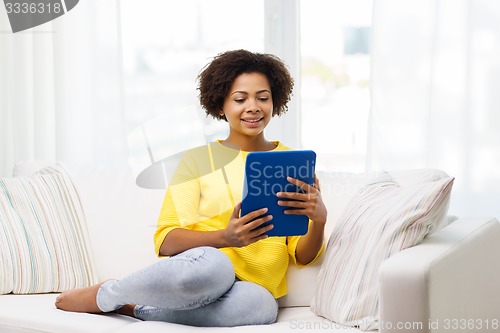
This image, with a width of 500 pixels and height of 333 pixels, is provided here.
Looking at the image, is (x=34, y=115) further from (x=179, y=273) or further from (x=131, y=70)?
(x=179, y=273)

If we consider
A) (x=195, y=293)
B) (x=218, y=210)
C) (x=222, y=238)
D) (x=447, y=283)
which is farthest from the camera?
(x=218, y=210)

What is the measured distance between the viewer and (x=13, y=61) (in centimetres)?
339

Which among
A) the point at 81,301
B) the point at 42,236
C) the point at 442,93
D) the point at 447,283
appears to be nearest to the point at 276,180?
the point at 447,283

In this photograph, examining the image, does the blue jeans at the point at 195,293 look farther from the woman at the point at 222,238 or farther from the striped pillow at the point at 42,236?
the striped pillow at the point at 42,236

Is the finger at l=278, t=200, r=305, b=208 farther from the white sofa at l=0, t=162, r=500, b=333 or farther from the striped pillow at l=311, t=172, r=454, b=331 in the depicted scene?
the white sofa at l=0, t=162, r=500, b=333

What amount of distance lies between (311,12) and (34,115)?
1219mm

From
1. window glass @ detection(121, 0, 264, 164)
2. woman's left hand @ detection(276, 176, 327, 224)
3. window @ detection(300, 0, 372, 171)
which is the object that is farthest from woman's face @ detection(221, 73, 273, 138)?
window glass @ detection(121, 0, 264, 164)

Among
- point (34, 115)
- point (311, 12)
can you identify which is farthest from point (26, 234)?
point (311, 12)

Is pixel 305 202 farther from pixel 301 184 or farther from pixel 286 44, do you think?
pixel 286 44

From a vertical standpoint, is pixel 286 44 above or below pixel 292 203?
above

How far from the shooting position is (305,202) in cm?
196

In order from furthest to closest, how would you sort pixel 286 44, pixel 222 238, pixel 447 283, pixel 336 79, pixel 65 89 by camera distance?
pixel 65 89
pixel 286 44
pixel 336 79
pixel 222 238
pixel 447 283

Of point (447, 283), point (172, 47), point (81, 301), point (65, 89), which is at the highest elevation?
point (172, 47)

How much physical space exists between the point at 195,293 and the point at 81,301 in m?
0.35
